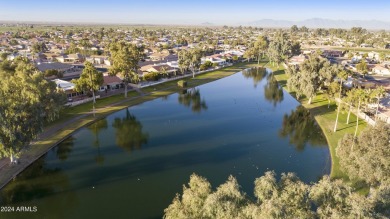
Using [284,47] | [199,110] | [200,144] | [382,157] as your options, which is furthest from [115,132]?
[284,47]

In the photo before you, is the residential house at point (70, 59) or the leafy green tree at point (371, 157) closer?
the leafy green tree at point (371, 157)

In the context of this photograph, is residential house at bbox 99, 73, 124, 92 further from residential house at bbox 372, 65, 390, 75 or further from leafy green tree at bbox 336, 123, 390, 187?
residential house at bbox 372, 65, 390, 75

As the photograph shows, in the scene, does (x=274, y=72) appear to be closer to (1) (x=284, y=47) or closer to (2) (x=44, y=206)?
(1) (x=284, y=47)

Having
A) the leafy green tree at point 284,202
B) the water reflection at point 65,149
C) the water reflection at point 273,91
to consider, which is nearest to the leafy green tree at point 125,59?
the water reflection at point 65,149

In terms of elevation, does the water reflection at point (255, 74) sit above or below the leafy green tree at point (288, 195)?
below

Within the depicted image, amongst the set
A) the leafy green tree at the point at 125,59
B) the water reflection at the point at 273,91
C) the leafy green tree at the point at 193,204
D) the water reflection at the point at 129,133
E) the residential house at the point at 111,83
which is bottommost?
the water reflection at the point at 129,133

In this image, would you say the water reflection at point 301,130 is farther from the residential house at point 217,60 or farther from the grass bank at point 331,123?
the residential house at point 217,60

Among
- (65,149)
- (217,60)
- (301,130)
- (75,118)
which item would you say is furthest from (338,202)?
(217,60)
